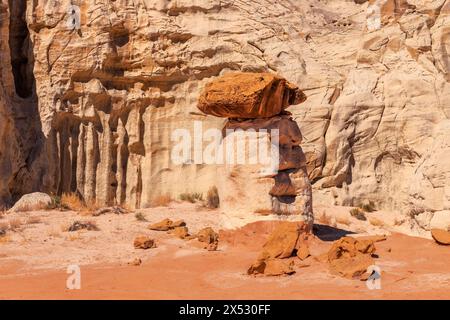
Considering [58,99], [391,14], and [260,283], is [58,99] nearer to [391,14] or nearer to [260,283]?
[391,14]

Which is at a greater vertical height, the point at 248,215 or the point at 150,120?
the point at 150,120

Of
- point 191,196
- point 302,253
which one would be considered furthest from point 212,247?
point 191,196

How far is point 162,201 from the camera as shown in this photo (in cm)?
1392

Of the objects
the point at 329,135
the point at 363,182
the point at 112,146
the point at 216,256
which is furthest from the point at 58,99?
the point at 216,256

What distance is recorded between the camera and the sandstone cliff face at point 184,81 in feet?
43.5

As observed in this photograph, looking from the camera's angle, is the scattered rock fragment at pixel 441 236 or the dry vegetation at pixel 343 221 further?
the dry vegetation at pixel 343 221

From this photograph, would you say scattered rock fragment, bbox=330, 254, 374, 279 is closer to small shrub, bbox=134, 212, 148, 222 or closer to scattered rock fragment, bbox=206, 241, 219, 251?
scattered rock fragment, bbox=206, 241, 219, 251

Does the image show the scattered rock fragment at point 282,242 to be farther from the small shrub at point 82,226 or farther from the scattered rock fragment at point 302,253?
the small shrub at point 82,226

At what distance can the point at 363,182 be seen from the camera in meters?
13.1

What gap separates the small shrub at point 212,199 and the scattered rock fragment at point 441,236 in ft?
18.6

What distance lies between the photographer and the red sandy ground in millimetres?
5051

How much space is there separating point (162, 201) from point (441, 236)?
7628 millimetres

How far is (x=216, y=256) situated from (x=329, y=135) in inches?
287

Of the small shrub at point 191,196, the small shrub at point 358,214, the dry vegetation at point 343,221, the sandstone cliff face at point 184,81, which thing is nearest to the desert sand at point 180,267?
the dry vegetation at point 343,221
